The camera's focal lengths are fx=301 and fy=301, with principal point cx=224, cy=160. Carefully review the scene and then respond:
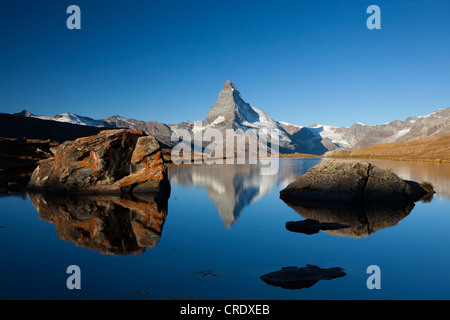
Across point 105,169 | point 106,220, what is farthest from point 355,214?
point 105,169

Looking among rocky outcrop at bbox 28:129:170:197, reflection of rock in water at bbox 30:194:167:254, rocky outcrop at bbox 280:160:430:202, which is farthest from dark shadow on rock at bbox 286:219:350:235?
rocky outcrop at bbox 28:129:170:197

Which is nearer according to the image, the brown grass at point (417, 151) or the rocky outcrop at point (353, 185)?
the rocky outcrop at point (353, 185)

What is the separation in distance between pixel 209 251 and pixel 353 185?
55.3 feet

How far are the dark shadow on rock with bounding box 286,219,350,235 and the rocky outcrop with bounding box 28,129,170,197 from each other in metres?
15.5

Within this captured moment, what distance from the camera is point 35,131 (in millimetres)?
157750

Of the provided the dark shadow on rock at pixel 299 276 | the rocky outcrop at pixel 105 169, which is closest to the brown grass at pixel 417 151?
the rocky outcrop at pixel 105 169

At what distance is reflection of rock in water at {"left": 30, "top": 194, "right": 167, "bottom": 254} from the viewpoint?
1292 cm

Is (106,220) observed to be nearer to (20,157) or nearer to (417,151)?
(20,157)

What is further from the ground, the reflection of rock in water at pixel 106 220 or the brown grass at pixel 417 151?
the brown grass at pixel 417 151

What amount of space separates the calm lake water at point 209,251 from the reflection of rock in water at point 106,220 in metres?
0.07

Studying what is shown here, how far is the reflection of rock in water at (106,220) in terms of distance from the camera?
1292 centimetres

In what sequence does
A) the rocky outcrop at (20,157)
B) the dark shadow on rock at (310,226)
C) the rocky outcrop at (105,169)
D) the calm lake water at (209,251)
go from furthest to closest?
the rocky outcrop at (20,157) < the rocky outcrop at (105,169) < the dark shadow on rock at (310,226) < the calm lake water at (209,251)

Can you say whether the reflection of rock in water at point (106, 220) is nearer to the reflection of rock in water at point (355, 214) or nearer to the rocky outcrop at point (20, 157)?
the reflection of rock in water at point (355, 214)

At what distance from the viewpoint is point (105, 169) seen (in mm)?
29594
